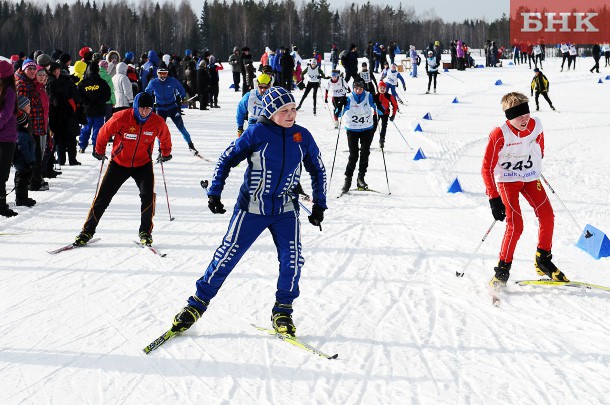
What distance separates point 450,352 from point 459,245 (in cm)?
283

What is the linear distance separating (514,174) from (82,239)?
4.43 meters

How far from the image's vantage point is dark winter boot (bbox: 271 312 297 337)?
14.4 feet

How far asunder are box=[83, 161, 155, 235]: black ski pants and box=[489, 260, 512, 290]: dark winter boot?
357cm

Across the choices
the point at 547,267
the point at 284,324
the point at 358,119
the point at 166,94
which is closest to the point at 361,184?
the point at 358,119

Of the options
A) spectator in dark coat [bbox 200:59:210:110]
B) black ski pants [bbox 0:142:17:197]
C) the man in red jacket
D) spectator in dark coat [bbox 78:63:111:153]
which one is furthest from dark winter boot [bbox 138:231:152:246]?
spectator in dark coat [bbox 200:59:210:110]

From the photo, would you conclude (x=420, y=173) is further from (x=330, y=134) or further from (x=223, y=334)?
(x=223, y=334)

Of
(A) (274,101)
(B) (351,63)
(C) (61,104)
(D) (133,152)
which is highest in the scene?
(B) (351,63)

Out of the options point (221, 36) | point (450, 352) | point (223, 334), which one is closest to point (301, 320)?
point (223, 334)

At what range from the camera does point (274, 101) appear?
4.13 m

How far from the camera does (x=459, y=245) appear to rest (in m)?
6.88

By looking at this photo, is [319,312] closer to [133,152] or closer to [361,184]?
[133,152]

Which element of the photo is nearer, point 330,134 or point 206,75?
point 330,134

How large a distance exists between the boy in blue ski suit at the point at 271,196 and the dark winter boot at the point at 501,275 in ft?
6.11

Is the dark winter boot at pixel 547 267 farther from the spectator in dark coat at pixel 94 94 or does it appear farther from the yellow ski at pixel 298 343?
the spectator in dark coat at pixel 94 94
